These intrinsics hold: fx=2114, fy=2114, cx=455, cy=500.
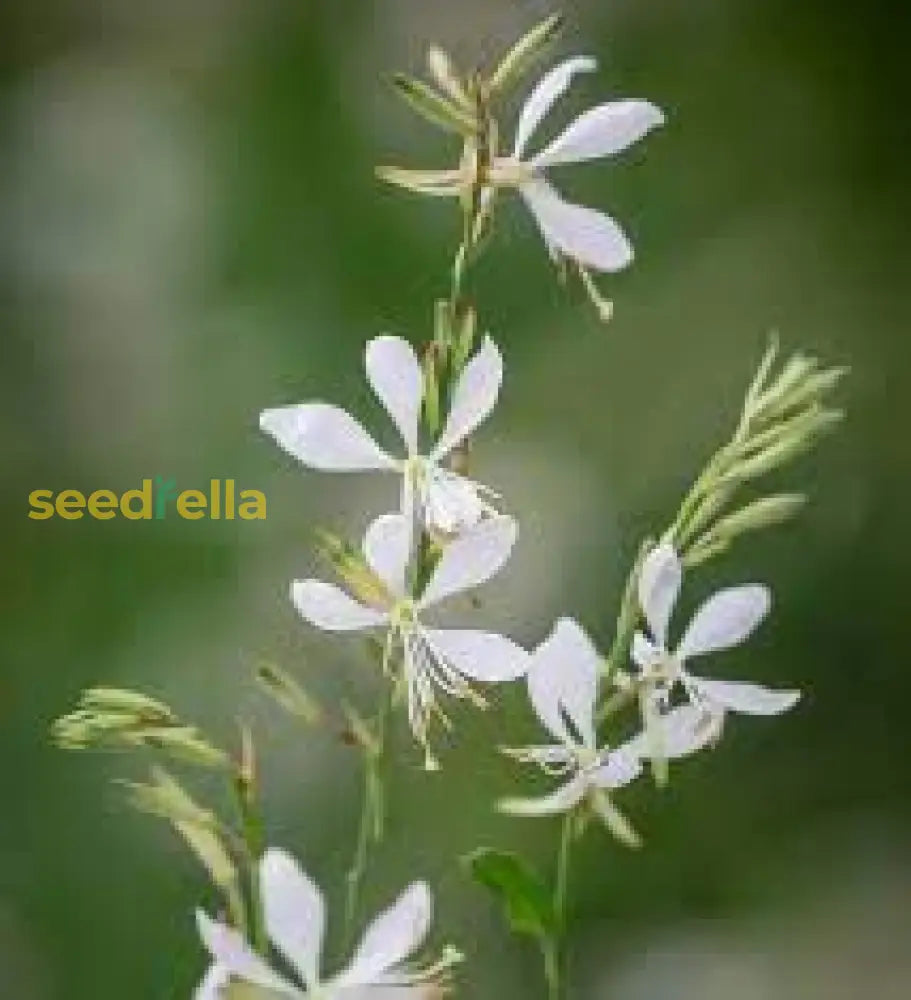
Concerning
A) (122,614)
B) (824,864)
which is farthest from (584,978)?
(122,614)

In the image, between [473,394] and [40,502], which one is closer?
[473,394]

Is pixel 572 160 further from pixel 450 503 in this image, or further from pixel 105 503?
pixel 105 503

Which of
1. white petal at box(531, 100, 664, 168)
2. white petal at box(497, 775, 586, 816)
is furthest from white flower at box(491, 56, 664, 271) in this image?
white petal at box(497, 775, 586, 816)

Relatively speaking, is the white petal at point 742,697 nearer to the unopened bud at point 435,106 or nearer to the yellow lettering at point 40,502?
the unopened bud at point 435,106

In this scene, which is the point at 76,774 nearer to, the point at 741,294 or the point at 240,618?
the point at 240,618


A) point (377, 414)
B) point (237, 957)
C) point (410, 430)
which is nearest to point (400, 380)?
point (410, 430)

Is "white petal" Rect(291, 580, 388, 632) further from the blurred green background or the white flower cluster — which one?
the blurred green background

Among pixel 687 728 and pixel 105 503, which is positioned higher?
pixel 105 503
